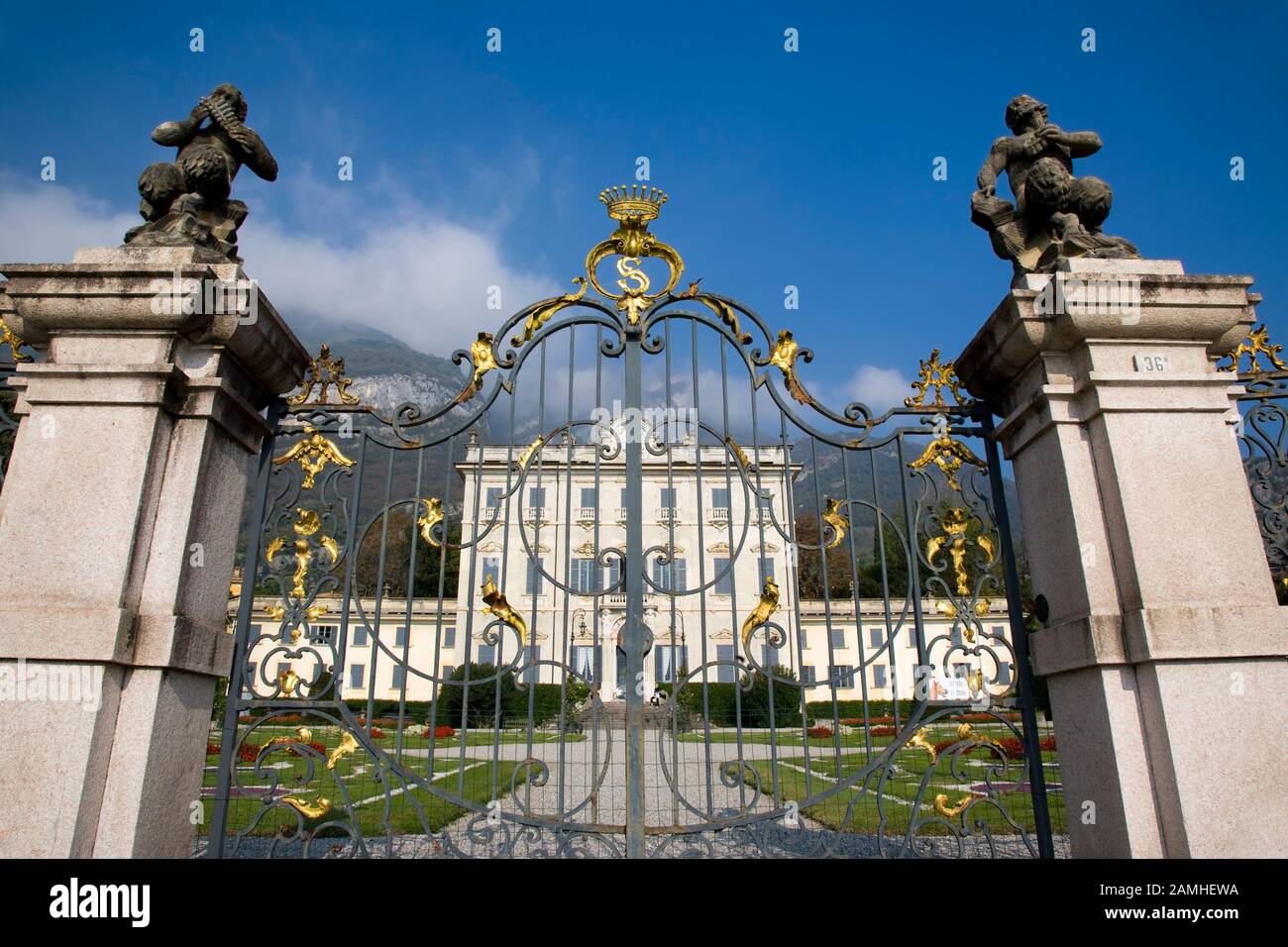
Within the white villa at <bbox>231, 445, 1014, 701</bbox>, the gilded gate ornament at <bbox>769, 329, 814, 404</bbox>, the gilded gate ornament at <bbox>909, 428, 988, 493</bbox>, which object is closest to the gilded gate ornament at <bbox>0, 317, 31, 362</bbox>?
the white villa at <bbox>231, 445, 1014, 701</bbox>

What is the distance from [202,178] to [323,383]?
1.34 metres

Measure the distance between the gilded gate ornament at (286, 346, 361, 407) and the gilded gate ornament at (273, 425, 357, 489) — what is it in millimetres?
218

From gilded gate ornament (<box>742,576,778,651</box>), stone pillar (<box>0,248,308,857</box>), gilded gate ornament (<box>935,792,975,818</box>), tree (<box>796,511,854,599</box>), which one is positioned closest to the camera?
stone pillar (<box>0,248,308,857</box>)

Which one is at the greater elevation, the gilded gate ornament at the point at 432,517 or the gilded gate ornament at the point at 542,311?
the gilded gate ornament at the point at 542,311

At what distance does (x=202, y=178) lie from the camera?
459cm

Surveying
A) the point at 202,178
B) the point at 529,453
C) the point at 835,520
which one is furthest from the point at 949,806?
the point at 202,178

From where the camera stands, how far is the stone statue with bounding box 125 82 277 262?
14.8 feet

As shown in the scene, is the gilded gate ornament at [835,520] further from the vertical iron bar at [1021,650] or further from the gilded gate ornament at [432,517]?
the gilded gate ornament at [432,517]

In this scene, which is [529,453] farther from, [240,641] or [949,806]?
[949,806]

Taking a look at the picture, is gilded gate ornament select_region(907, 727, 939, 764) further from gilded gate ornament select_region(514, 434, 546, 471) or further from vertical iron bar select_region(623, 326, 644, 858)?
gilded gate ornament select_region(514, 434, 546, 471)

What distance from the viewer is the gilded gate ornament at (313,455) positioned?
15.7 ft

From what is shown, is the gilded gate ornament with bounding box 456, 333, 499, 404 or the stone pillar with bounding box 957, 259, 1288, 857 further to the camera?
the gilded gate ornament with bounding box 456, 333, 499, 404

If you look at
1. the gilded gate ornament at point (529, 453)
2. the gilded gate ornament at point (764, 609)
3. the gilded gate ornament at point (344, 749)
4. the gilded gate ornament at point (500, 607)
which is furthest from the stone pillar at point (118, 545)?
the gilded gate ornament at point (764, 609)

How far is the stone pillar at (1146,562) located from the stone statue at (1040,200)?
0.24 m
